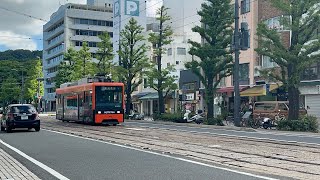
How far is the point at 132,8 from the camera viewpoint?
3317 inches

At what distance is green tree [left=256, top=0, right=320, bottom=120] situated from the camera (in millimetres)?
26734

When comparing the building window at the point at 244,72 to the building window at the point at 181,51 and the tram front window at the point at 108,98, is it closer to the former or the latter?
the tram front window at the point at 108,98

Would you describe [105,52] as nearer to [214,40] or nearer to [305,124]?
[214,40]

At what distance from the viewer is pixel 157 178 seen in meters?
8.42

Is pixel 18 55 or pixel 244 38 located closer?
pixel 244 38

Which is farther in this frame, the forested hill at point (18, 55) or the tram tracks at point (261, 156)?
the forested hill at point (18, 55)

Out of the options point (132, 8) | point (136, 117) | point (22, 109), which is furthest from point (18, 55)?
point (22, 109)

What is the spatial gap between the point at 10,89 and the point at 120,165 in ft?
305

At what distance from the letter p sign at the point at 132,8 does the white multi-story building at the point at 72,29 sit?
42.2ft

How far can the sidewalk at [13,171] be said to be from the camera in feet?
28.9

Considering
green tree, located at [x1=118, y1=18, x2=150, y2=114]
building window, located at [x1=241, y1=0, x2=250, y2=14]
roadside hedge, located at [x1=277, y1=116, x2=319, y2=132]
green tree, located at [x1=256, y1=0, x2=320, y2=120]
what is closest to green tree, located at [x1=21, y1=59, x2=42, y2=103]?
green tree, located at [x1=118, y1=18, x2=150, y2=114]

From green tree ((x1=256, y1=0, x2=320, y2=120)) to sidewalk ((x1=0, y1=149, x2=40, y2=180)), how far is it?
19395 mm

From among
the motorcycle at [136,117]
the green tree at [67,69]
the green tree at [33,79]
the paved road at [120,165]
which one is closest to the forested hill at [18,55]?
the green tree at [33,79]

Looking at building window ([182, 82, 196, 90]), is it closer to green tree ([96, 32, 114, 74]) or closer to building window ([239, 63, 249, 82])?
building window ([239, 63, 249, 82])
